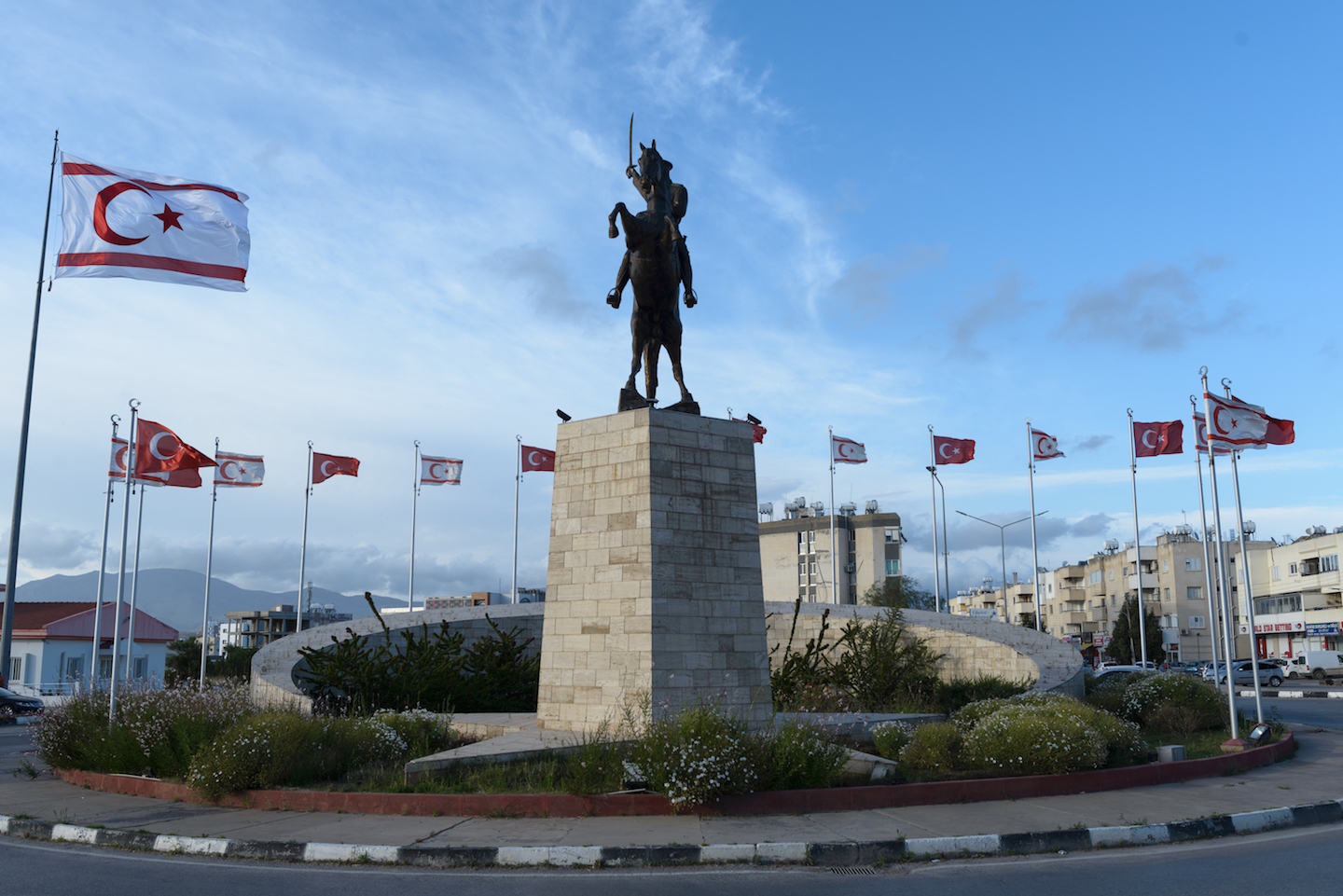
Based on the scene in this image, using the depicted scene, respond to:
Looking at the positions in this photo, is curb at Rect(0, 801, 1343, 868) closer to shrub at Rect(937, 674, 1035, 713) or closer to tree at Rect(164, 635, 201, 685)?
shrub at Rect(937, 674, 1035, 713)

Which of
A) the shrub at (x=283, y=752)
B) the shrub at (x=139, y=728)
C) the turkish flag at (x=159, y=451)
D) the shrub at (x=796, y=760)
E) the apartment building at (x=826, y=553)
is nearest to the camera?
the shrub at (x=796, y=760)

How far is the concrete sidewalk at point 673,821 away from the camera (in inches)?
349

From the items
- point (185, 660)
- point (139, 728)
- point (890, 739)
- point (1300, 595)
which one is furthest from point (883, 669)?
point (1300, 595)

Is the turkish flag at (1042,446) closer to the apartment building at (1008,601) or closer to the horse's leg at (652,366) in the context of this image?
the horse's leg at (652,366)

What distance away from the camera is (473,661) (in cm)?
1881

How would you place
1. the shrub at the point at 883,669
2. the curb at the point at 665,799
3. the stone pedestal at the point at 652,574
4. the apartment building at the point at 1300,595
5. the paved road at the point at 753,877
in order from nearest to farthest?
the paved road at the point at 753,877 < the curb at the point at 665,799 < the stone pedestal at the point at 652,574 < the shrub at the point at 883,669 < the apartment building at the point at 1300,595

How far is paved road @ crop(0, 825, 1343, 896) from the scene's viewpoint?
24.1 ft

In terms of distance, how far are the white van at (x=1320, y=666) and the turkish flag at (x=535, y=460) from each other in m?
42.8

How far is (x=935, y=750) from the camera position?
468 inches

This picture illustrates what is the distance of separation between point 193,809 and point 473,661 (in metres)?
8.30

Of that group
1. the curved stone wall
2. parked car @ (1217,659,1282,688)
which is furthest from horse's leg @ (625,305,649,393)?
parked car @ (1217,659,1282,688)

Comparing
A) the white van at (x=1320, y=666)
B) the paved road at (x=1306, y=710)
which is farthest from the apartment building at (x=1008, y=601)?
the paved road at (x=1306, y=710)

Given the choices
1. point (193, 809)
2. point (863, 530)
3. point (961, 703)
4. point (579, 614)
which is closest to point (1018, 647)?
point (961, 703)

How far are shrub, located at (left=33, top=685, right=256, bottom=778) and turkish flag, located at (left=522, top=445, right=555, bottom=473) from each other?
18.9 m
